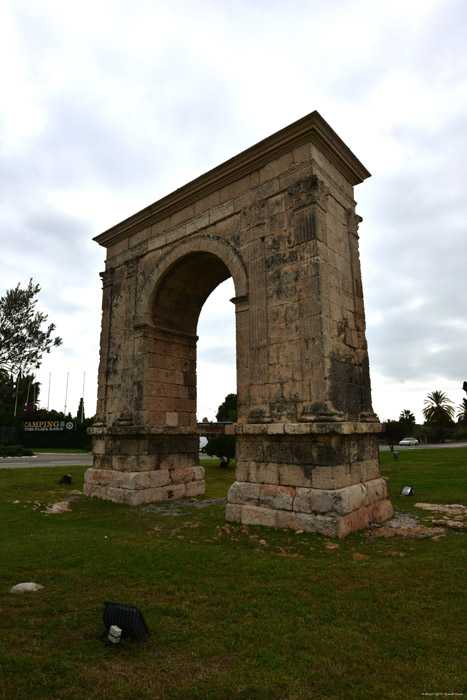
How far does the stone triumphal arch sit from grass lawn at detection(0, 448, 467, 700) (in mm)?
1030

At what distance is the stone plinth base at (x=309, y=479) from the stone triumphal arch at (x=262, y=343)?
2cm

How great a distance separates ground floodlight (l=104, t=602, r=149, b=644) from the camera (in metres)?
3.09

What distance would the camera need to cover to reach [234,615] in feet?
11.7

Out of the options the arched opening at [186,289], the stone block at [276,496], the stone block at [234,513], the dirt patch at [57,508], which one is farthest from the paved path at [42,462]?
the stone block at [276,496]

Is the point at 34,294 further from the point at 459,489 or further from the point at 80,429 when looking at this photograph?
the point at 459,489

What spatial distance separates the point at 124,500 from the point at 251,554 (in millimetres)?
4656

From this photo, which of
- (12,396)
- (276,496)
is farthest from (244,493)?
(12,396)

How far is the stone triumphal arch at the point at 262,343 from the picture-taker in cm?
678

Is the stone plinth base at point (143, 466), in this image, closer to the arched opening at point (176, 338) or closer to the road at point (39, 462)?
the arched opening at point (176, 338)

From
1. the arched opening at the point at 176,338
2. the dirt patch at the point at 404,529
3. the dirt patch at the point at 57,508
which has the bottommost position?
the dirt patch at the point at 404,529

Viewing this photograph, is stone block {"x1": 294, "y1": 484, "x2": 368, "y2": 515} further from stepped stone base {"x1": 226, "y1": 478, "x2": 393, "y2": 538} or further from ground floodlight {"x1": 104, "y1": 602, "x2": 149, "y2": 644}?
ground floodlight {"x1": 104, "y1": 602, "x2": 149, "y2": 644}

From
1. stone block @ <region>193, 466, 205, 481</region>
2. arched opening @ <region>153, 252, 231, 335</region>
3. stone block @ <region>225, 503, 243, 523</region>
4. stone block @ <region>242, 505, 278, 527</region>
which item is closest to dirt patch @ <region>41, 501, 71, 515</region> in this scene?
stone block @ <region>193, 466, 205, 481</region>

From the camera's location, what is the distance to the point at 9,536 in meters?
6.03

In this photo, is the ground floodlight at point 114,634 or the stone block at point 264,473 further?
Result: the stone block at point 264,473
